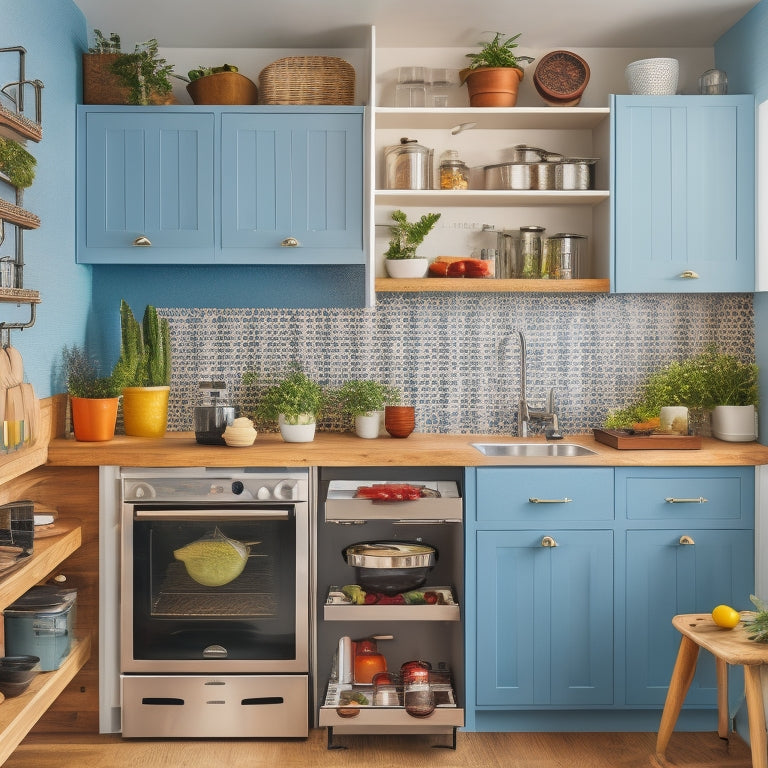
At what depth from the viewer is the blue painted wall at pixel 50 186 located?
2.71 metres

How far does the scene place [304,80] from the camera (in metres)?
3.26

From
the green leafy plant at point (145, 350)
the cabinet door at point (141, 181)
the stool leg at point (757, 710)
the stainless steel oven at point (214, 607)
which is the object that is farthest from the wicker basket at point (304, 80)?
the stool leg at point (757, 710)

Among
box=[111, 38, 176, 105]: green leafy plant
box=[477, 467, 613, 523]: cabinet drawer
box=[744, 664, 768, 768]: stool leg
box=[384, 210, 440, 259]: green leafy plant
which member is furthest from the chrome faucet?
box=[111, 38, 176, 105]: green leafy plant

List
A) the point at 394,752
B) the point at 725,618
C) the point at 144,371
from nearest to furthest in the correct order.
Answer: the point at 725,618
the point at 394,752
the point at 144,371

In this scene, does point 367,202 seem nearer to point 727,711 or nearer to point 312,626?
point 312,626

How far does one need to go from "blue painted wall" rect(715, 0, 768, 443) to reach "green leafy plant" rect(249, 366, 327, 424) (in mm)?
1736

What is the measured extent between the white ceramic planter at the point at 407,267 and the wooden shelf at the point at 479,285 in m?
0.06

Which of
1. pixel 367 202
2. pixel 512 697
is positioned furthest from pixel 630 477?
pixel 367 202

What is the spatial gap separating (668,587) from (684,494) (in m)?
0.33

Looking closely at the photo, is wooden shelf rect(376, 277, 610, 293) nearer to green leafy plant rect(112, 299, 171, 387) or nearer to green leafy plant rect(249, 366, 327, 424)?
green leafy plant rect(249, 366, 327, 424)

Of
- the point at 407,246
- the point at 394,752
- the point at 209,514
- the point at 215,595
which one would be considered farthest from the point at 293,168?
the point at 394,752

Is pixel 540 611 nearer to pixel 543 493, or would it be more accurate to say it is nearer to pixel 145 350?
pixel 543 493

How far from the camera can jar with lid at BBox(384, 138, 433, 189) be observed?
328 centimetres

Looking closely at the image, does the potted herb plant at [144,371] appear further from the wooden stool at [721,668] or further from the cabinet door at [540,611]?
the wooden stool at [721,668]
